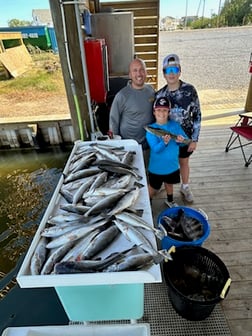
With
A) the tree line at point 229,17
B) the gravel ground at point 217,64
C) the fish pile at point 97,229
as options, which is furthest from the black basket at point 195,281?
the tree line at point 229,17

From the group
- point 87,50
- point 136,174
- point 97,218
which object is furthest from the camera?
point 87,50

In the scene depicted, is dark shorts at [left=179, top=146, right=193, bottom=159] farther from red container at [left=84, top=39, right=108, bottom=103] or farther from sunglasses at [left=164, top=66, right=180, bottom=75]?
red container at [left=84, top=39, right=108, bottom=103]

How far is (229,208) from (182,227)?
98 cm

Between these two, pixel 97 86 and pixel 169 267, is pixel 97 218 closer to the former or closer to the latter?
pixel 169 267

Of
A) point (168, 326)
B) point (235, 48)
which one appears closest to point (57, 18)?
point (168, 326)

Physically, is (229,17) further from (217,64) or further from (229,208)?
(229,208)

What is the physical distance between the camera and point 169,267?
1.56 metres

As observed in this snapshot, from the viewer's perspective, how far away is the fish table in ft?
2.80

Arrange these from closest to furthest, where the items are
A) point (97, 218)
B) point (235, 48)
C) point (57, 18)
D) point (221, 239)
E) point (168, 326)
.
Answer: point (97, 218) → point (168, 326) → point (221, 239) → point (57, 18) → point (235, 48)

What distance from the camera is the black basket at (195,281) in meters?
1.39

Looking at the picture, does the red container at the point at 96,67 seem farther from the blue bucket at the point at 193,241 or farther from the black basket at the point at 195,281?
the black basket at the point at 195,281

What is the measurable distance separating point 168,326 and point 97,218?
1.05 m

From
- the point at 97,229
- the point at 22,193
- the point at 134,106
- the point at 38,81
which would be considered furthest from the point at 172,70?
the point at 38,81

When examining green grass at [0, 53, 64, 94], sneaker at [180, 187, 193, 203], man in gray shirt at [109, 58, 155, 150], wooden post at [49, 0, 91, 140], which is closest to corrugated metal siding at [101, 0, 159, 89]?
wooden post at [49, 0, 91, 140]
